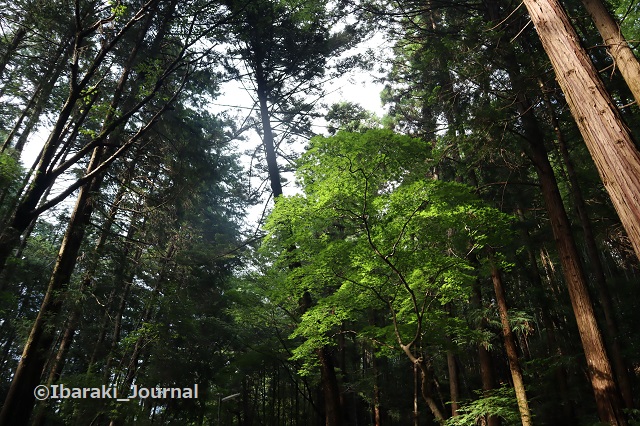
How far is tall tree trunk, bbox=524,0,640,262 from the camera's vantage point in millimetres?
2668

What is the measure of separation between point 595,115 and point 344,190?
382 cm

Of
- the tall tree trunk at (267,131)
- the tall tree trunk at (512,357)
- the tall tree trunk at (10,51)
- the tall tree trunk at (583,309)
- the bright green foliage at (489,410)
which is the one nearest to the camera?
the tall tree trunk at (583,309)

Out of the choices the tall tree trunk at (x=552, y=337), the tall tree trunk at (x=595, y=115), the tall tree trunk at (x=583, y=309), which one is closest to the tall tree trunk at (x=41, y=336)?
the tall tree trunk at (x=595, y=115)

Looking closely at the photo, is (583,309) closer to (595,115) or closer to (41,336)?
(595,115)

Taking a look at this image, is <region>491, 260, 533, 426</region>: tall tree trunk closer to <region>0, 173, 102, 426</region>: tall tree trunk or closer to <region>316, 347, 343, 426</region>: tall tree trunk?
<region>316, 347, 343, 426</region>: tall tree trunk

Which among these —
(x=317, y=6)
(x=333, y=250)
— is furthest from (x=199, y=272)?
(x=317, y=6)

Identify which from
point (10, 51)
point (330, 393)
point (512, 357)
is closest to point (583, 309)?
point (512, 357)

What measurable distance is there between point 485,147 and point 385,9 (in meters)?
5.62

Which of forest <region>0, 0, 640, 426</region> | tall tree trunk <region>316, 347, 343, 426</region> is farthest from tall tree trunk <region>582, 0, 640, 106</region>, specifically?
tall tree trunk <region>316, 347, 343, 426</region>

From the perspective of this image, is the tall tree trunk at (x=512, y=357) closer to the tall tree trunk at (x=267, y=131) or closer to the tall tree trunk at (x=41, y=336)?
the tall tree trunk at (x=267, y=131)

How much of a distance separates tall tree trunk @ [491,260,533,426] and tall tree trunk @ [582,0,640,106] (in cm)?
474

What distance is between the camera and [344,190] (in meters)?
6.25

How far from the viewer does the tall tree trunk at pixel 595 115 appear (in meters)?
2.67

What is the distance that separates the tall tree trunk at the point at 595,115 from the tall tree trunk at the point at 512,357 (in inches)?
214
